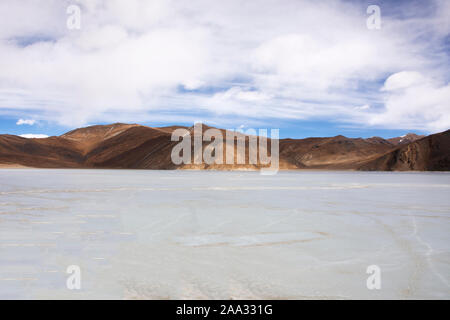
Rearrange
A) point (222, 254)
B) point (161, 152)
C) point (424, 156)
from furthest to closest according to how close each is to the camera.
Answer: point (161, 152)
point (424, 156)
point (222, 254)

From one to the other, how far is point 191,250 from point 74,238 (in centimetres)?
230

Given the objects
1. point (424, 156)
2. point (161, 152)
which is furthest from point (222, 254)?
point (161, 152)

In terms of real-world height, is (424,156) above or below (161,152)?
below

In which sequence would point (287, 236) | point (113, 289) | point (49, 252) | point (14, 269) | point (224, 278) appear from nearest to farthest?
point (113, 289)
point (224, 278)
point (14, 269)
point (49, 252)
point (287, 236)

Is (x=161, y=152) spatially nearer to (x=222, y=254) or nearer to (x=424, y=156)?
(x=424, y=156)

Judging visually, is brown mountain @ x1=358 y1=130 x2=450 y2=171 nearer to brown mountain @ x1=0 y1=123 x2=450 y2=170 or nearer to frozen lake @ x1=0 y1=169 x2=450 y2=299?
brown mountain @ x1=0 y1=123 x2=450 y2=170

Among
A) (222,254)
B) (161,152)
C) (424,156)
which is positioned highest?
(161,152)

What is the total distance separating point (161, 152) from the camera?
101m

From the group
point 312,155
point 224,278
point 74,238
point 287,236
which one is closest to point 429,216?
point 287,236

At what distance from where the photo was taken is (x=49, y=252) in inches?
228

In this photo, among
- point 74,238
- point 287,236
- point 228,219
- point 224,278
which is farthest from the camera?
point 228,219

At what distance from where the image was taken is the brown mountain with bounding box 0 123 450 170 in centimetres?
8681

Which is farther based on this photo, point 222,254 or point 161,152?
point 161,152
